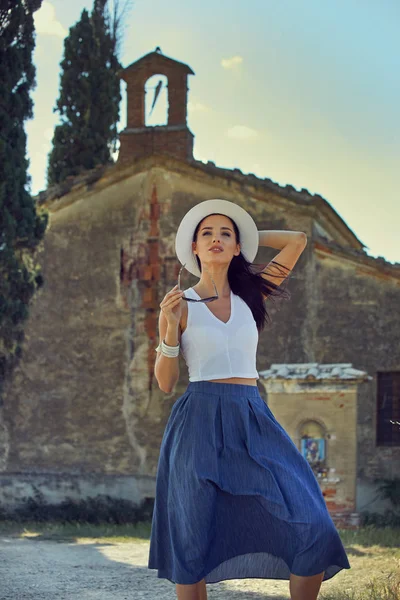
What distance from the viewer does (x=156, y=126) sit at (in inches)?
588

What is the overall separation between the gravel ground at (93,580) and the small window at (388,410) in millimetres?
5570

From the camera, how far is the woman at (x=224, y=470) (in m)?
3.37

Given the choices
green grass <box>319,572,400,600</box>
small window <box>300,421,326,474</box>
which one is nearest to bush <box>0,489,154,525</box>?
small window <box>300,421,326,474</box>

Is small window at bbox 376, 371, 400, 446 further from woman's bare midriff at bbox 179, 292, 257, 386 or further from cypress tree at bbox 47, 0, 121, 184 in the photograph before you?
woman's bare midriff at bbox 179, 292, 257, 386

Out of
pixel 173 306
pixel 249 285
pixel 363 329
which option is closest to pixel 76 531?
pixel 363 329

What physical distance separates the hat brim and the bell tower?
10784 mm

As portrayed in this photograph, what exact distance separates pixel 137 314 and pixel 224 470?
10842 mm

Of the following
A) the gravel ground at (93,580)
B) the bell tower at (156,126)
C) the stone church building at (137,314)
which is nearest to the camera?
the gravel ground at (93,580)

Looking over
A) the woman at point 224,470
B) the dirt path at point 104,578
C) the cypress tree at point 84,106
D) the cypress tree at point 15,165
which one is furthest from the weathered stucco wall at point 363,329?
the woman at point 224,470

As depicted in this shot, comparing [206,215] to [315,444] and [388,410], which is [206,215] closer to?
[315,444]

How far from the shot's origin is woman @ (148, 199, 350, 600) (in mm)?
3373

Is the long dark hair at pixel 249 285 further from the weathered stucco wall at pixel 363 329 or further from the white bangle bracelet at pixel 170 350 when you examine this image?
the weathered stucco wall at pixel 363 329

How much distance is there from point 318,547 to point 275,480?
0.99 feet

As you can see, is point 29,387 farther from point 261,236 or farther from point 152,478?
point 261,236
